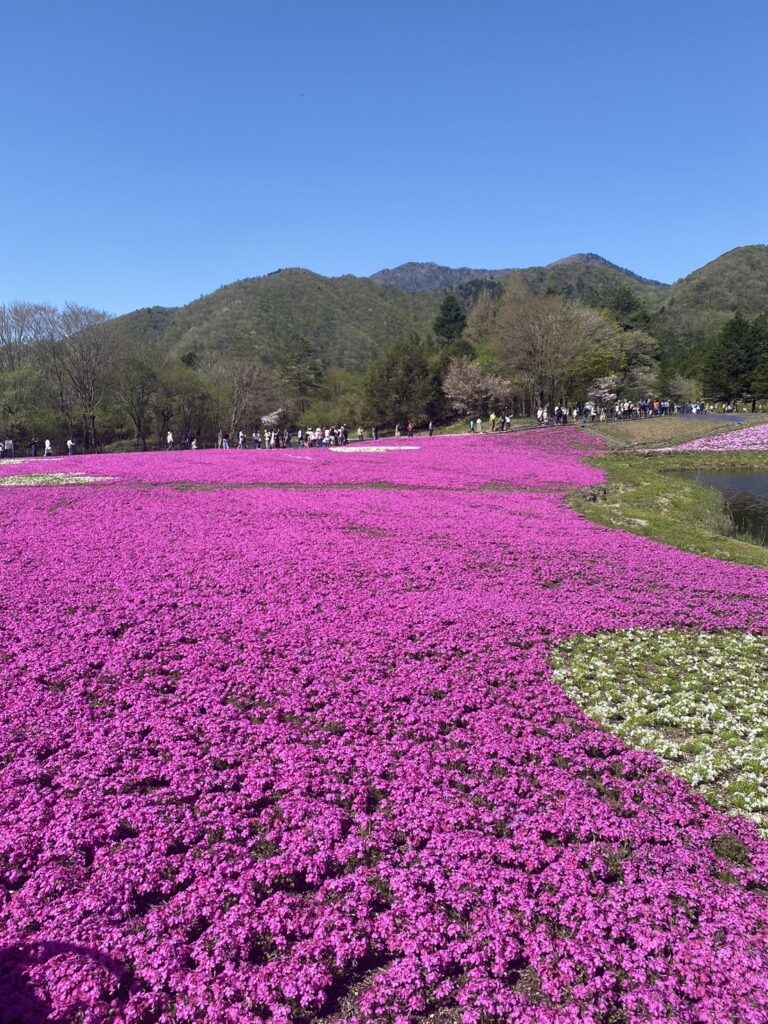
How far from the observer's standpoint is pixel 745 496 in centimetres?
3000

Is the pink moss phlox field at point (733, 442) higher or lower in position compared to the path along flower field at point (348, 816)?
higher

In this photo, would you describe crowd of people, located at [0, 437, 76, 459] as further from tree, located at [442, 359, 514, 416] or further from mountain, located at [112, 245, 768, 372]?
mountain, located at [112, 245, 768, 372]

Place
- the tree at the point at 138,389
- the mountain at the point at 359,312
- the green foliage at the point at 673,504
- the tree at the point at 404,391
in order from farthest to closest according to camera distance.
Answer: the mountain at the point at 359,312 → the tree at the point at 404,391 → the tree at the point at 138,389 → the green foliage at the point at 673,504

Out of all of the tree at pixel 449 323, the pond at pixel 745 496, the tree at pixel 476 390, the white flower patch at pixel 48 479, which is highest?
the tree at pixel 449 323

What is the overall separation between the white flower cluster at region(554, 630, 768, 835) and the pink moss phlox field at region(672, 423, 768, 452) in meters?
37.6

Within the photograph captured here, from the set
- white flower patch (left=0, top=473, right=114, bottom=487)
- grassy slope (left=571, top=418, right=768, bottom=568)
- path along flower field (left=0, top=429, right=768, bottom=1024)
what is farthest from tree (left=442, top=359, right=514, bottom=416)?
path along flower field (left=0, top=429, right=768, bottom=1024)

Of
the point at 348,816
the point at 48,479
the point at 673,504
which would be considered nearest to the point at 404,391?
the point at 48,479

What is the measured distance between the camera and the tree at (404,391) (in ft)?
253

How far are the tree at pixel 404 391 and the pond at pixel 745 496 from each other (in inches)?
1729

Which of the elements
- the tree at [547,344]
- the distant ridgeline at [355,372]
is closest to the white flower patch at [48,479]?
the distant ridgeline at [355,372]

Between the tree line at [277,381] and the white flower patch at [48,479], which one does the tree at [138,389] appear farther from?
the white flower patch at [48,479]

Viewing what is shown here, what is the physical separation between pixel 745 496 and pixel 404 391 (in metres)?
52.5

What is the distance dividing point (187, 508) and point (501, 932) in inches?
715

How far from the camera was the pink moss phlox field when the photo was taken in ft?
143
